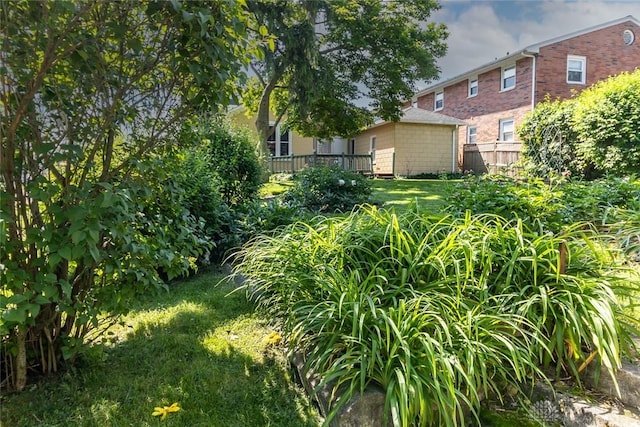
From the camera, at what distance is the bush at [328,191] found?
7.51m

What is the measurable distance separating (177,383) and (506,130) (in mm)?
19155

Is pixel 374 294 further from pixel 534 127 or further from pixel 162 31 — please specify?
pixel 534 127

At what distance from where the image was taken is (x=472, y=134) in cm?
2052

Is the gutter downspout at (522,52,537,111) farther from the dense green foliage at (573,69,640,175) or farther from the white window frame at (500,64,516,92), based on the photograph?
the dense green foliage at (573,69,640,175)

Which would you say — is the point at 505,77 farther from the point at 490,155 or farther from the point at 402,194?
the point at 402,194

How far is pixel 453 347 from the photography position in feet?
6.36

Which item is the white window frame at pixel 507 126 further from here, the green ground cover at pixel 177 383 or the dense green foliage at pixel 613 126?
the green ground cover at pixel 177 383

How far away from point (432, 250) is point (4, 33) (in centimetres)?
244

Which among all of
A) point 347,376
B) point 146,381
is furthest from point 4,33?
point 347,376

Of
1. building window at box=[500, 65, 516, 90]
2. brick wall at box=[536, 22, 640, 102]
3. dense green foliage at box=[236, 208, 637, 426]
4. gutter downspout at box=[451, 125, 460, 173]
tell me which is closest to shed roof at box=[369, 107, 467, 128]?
gutter downspout at box=[451, 125, 460, 173]

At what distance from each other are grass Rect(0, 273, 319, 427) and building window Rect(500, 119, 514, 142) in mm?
18021

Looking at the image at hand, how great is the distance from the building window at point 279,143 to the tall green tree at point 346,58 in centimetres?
378

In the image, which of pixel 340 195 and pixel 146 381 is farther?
pixel 340 195

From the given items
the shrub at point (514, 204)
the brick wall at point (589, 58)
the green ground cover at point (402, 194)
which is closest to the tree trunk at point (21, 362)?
the shrub at point (514, 204)
